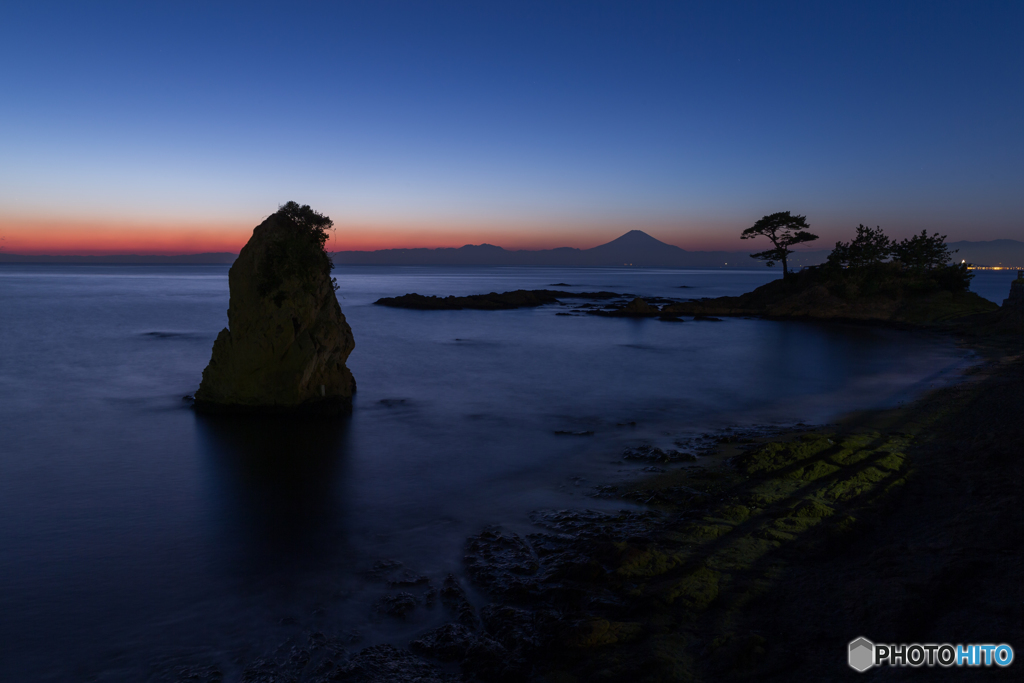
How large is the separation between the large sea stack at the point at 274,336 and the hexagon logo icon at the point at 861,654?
11946 mm

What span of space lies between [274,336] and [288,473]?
435 cm

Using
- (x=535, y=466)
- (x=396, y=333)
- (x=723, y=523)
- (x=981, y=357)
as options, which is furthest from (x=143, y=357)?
(x=981, y=357)

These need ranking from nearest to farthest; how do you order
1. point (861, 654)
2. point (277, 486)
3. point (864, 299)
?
point (861, 654) < point (277, 486) < point (864, 299)

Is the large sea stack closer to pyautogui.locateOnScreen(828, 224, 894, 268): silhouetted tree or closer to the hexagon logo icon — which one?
the hexagon logo icon

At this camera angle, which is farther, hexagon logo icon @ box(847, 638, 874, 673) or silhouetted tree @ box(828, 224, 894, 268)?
silhouetted tree @ box(828, 224, 894, 268)

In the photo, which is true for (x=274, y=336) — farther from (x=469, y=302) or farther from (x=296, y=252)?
(x=469, y=302)

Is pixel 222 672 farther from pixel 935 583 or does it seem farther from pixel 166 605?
pixel 935 583

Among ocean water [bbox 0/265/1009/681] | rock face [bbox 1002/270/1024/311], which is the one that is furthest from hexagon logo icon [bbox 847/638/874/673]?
rock face [bbox 1002/270/1024/311]

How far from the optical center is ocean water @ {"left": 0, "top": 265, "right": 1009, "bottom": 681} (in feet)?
18.5

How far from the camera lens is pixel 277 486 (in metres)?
9.55

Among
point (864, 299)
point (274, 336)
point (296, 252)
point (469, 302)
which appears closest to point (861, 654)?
point (274, 336)

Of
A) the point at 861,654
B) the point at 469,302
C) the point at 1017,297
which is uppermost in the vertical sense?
the point at 1017,297

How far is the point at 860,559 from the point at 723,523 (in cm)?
149

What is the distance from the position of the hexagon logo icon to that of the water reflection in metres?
5.64
